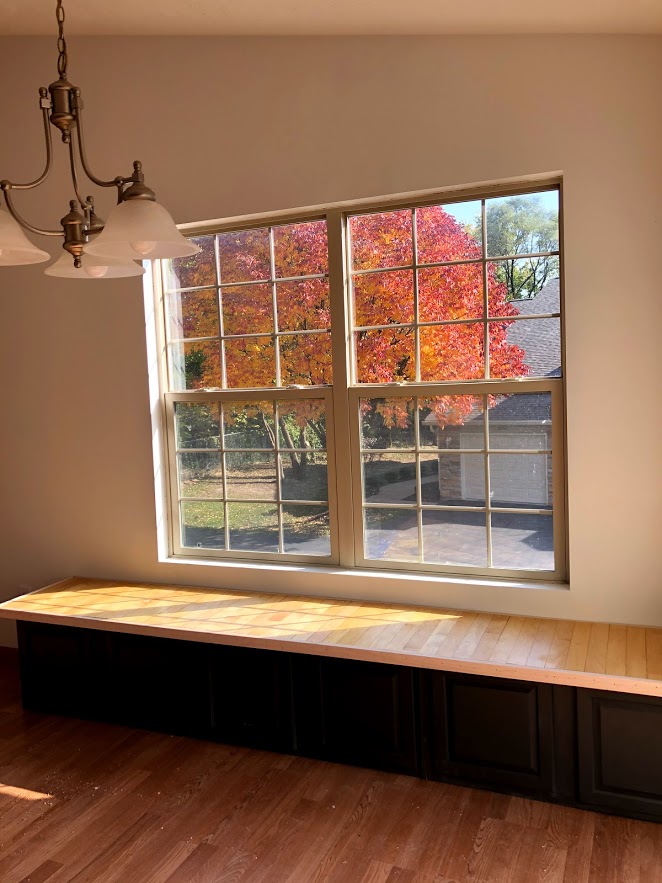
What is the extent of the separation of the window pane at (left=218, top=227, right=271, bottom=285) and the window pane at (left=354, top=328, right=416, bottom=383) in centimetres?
62

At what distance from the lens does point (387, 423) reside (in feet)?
11.7

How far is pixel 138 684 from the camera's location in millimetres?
3625

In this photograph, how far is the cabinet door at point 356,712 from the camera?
3064 millimetres

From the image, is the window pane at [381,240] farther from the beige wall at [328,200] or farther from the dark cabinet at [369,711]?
the dark cabinet at [369,711]

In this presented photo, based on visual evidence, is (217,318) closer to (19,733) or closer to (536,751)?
(19,733)

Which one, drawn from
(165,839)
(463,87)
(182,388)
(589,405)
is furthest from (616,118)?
(165,839)

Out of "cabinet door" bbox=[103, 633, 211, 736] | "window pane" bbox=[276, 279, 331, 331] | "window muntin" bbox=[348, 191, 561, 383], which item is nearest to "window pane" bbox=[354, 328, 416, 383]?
"window muntin" bbox=[348, 191, 561, 383]

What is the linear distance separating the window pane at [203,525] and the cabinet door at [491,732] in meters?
1.51

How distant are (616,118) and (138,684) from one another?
330 centimetres

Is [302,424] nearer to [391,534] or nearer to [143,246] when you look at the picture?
[391,534]

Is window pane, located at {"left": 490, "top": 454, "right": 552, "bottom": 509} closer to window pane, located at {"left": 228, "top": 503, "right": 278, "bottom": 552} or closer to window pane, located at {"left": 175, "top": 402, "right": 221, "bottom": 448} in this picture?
window pane, located at {"left": 228, "top": 503, "right": 278, "bottom": 552}

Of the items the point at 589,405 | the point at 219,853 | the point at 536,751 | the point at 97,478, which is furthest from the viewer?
the point at 97,478

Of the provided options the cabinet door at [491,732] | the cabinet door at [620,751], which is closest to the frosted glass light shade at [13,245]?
the cabinet door at [491,732]

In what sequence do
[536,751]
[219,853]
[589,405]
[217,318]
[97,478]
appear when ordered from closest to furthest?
[219,853] < [536,751] < [589,405] < [217,318] < [97,478]
